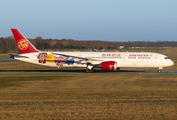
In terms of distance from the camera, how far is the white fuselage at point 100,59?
38.8 metres

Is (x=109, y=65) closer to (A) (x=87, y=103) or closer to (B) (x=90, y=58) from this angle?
(B) (x=90, y=58)

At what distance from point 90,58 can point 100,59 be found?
1767 millimetres

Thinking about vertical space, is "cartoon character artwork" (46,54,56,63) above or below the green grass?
above

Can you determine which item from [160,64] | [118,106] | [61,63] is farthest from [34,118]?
[160,64]

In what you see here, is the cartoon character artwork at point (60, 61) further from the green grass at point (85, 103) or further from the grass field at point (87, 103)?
the grass field at point (87, 103)

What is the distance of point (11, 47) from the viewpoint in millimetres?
147500

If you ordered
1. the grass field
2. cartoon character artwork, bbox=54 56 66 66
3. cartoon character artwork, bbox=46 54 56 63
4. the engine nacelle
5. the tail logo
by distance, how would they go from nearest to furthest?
the grass field, the engine nacelle, cartoon character artwork, bbox=54 56 66 66, cartoon character artwork, bbox=46 54 56 63, the tail logo

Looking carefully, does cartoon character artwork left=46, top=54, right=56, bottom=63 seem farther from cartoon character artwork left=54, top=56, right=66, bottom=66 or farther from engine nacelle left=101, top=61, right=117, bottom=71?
engine nacelle left=101, top=61, right=117, bottom=71

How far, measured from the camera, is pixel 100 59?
3950 cm

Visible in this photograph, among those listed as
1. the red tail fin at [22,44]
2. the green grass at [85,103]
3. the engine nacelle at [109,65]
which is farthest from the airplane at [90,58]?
the green grass at [85,103]

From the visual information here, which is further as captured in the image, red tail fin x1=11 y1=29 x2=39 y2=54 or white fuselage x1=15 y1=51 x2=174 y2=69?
red tail fin x1=11 y1=29 x2=39 y2=54

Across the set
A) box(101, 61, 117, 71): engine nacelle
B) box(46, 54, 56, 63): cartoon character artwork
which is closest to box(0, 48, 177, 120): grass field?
box(101, 61, 117, 71): engine nacelle

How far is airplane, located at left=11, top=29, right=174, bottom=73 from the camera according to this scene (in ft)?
128

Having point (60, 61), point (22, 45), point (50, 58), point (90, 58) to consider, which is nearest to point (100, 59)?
point (90, 58)
